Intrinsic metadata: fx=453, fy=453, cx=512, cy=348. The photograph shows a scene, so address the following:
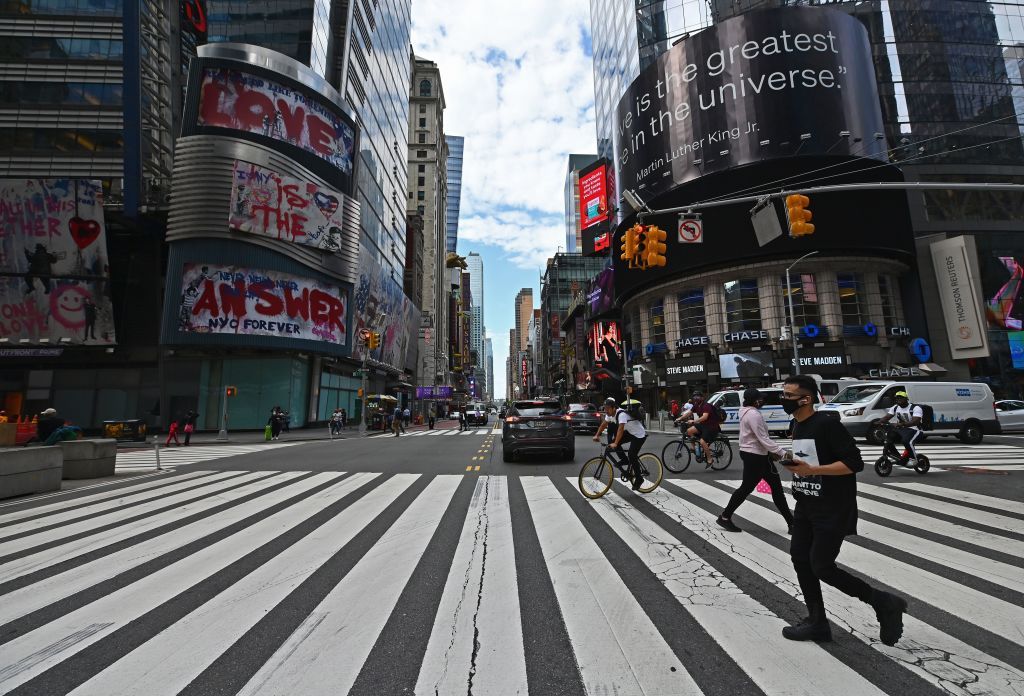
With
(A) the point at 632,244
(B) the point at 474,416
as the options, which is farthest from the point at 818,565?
(B) the point at 474,416

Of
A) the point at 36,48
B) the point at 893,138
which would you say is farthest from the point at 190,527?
the point at 893,138

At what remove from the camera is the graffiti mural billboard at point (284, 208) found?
2911 centimetres

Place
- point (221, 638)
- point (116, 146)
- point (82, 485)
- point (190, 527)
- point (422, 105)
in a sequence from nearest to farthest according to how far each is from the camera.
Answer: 1. point (221, 638)
2. point (190, 527)
3. point (82, 485)
4. point (116, 146)
5. point (422, 105)

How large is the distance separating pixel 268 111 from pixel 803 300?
42.3m

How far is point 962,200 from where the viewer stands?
3959 centimetres

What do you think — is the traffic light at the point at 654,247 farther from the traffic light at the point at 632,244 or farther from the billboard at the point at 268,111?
the billboard at the point at 268,111

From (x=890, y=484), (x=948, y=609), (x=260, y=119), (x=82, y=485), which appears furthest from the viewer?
(x=260, y=119)

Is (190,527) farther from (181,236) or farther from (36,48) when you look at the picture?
(36,48)

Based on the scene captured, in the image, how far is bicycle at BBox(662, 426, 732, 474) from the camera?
11.3 meters

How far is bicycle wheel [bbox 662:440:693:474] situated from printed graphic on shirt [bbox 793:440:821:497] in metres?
8.22

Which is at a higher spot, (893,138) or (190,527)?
(893,138)

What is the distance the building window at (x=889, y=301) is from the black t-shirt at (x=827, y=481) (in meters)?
43.3

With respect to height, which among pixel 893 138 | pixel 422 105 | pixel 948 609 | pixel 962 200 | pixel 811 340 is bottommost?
pixel 948 609

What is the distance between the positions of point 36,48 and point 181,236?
1996cm
